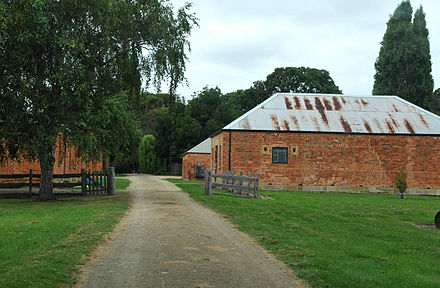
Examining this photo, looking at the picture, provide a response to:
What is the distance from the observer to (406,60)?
174 ft

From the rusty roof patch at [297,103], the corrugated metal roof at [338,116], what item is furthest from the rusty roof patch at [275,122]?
the rusty roof patch at [297,103]

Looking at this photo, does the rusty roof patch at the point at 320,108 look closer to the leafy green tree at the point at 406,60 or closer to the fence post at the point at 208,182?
the fence post at the point at 208,182

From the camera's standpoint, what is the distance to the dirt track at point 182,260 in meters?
6.12

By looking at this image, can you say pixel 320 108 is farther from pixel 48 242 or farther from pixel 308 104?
pixel 48 242

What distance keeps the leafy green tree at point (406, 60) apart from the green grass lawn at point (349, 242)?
133ft

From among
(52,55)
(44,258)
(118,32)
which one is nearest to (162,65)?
(118,32)

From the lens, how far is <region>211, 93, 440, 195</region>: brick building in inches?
1155

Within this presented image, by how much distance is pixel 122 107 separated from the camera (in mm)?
17547

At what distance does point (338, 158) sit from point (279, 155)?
153 inches

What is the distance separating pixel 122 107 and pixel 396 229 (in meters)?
10.7

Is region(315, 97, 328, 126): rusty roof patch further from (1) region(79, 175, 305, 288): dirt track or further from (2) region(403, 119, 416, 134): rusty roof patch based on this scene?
(1) region(79, 175, 305, 288): dirt track

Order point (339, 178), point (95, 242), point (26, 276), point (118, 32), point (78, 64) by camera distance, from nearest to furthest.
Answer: point (26, 276)
point (95, 242)
point (78, 64)
point (118, 32)
point (339, 178)

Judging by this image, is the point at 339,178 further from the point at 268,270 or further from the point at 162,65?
the point at 268,270

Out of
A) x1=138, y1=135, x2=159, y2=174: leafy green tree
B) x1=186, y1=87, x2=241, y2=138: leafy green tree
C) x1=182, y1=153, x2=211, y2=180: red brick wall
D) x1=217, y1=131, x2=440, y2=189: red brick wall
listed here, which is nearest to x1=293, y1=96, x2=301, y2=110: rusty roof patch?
x1=217, y1=131, x2=440, y2=189: red brick wall
